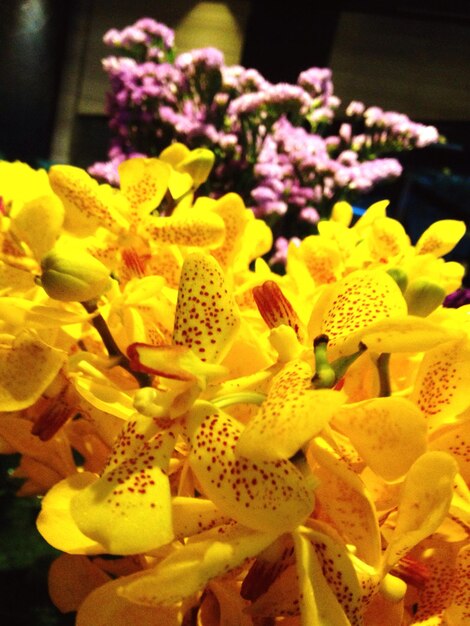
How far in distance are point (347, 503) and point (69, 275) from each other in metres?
0.11

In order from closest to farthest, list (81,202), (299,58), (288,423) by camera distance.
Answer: (288,423)
(81,202)
(299,58)

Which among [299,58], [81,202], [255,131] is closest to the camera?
[81,202]

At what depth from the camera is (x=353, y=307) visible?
0.21 meters

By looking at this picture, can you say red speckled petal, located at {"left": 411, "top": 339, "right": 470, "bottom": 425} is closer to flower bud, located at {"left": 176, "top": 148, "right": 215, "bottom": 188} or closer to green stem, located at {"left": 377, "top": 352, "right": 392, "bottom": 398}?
green stem, located at {"left": 377, "top": 352, "right": 392, "bottom": 398}

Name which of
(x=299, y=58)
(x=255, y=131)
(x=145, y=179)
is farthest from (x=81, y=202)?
(x=299, y=58)

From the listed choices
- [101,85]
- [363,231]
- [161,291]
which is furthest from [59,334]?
[101,85]

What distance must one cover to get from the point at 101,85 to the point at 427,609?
134 inches

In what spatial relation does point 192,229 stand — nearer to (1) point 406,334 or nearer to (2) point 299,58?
A: (1) point 406,334

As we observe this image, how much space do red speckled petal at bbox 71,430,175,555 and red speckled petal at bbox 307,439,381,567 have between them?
0.05 metres

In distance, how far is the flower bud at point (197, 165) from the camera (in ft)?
1.12

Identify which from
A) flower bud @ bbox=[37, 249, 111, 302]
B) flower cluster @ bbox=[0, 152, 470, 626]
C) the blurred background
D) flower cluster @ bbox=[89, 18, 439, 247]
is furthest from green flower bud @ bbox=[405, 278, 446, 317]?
the blurred background

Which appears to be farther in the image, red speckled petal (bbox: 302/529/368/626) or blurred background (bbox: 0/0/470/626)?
blurred background (bbox: 0/0/470/626)

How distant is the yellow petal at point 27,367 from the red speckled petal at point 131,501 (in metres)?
0.04

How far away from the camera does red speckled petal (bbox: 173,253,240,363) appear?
0.20 m
